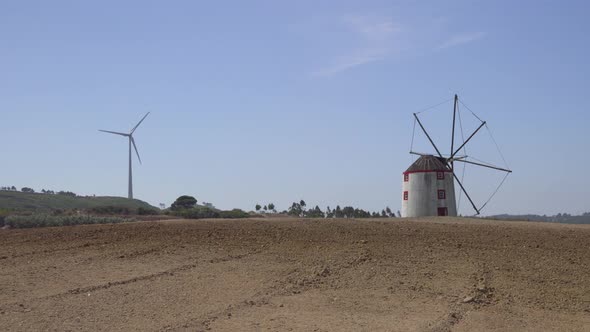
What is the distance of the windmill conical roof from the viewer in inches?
1629

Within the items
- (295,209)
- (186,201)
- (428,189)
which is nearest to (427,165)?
(428,189)

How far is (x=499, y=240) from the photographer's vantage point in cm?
1789

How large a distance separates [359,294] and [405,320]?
1932 mm

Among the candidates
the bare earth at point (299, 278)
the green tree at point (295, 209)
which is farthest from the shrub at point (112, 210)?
the bare earth at point (299, 278)

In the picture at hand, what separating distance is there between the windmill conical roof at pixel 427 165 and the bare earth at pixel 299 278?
20928 mm

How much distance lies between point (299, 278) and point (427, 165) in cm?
2831

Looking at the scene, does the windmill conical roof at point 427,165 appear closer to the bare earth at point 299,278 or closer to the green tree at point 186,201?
the bare earth at point 299,278

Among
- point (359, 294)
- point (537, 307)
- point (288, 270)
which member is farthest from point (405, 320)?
point (288, 270)

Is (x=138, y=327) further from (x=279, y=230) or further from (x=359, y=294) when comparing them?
(x=279, y=230)

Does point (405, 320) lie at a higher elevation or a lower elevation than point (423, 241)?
lower

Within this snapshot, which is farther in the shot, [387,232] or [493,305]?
[387,232]

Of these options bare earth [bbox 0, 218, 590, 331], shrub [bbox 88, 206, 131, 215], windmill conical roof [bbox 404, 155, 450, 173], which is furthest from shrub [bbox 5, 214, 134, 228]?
windmill conical roof [bbox 404, 155, 450, 173]

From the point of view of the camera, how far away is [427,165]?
136 ft

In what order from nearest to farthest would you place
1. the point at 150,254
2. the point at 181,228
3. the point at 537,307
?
1. the point at 537,307
2. the point at 150,254
3. the point at 181,228
